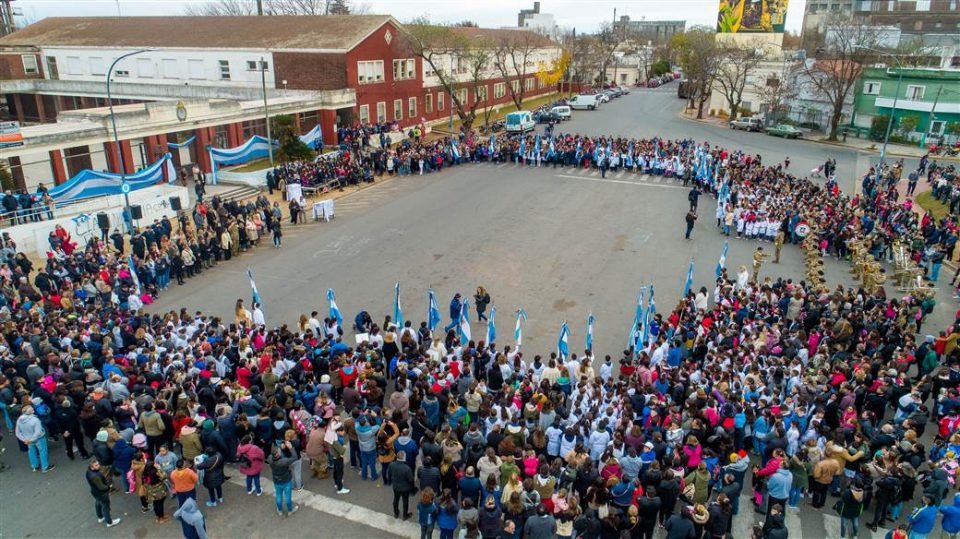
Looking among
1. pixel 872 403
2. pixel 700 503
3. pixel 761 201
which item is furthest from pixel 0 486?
pixel 761 201

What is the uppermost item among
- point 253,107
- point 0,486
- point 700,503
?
point 253,107

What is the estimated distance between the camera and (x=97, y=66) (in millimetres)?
48750

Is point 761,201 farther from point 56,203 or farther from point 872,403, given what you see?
point 56,203

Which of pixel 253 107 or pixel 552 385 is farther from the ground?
pixel 253 107

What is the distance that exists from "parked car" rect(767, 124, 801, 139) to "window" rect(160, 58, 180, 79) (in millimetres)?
46366

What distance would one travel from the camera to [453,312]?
17.1m

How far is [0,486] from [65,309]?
6171 mm

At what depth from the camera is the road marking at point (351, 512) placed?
10.2 m

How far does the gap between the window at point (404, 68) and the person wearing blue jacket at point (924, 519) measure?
1688 inches

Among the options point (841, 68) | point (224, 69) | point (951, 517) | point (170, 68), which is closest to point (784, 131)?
point (841, 68)

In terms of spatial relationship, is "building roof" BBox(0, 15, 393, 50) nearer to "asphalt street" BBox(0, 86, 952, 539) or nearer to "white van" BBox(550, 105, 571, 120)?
"asphalt street" BBox(0, 86, 952, 539)

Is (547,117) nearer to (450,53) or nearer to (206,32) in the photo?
(450,53)

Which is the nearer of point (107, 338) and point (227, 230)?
point (107, 338)

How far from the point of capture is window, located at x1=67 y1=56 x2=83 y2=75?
162 ft
